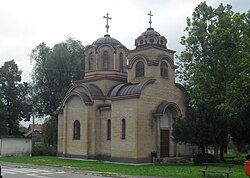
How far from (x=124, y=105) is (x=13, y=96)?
24636mm

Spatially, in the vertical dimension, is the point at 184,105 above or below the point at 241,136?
above

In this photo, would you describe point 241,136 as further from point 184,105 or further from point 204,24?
point 204,24

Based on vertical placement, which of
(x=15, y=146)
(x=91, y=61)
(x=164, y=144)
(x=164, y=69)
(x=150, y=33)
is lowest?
(x=15, y=146)

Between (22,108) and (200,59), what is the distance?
28468 millimetres

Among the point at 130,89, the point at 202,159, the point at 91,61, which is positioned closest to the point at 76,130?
the point at 91,61

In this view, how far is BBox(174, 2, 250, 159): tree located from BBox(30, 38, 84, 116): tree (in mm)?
24912

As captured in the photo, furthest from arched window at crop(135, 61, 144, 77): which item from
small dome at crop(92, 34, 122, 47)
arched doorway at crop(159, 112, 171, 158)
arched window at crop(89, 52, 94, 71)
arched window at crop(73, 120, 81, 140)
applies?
arched window at crop(73, 120, 81, 140)

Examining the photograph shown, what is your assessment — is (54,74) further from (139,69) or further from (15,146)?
(139,69)

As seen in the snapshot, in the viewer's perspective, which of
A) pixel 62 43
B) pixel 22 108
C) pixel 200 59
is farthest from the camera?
pixel 62 43

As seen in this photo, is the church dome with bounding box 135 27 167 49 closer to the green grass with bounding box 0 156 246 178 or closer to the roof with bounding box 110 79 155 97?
the roof with bounding box 110 79 155 97

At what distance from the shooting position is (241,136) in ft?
107

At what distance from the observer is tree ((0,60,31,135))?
170 ft

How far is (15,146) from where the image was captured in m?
41.0

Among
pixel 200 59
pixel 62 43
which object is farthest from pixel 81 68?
pixel 200 59
